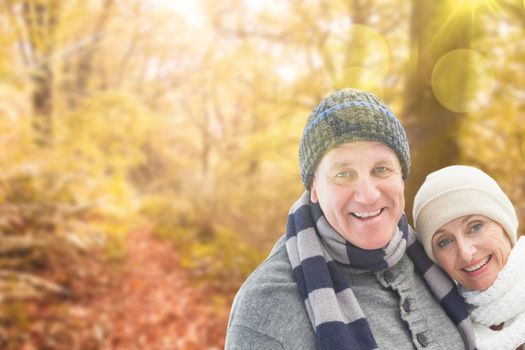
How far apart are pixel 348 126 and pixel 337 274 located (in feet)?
2.05

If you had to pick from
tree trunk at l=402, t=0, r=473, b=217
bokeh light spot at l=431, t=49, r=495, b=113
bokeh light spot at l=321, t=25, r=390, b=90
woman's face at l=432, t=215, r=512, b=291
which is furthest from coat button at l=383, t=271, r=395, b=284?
bokeh light spot at l=321, t=25, r=390, b=90

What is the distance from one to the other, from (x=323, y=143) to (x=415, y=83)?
2593 mm

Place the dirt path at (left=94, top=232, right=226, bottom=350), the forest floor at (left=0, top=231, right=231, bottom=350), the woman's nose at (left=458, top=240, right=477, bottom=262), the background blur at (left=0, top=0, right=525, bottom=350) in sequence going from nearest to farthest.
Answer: the woman's nose at (left=458, top=240, right=477, bottom=262) < the background blur at (left=0, top=0, right=525, bottom=350) < the forest floor at (left=0, top=231, right=231, bottom=350) < the dirt path at (left=94, top=232, right=226, bottom=350)

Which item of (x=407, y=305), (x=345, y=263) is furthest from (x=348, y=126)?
(x=407, y=305)

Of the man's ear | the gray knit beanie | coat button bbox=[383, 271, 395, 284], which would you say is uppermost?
the gray knit beanie

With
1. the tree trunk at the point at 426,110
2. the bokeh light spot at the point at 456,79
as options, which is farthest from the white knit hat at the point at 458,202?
the bokeh light spot at the point at 456,79

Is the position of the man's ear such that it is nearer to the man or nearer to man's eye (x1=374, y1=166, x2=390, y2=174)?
the man

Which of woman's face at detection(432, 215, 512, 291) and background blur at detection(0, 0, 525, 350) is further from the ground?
background blur at detection(0, 0, 525, 350)

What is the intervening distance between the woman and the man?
18 cm

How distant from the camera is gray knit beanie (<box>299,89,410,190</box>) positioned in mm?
1786

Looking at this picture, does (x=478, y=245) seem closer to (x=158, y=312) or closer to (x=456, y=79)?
(x=456, y=79)

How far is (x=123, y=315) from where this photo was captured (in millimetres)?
6371

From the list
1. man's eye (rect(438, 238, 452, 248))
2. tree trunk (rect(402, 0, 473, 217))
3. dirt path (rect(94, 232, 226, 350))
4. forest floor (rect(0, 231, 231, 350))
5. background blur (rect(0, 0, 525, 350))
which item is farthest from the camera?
dirt path (rect(94, 232, 226, 350))

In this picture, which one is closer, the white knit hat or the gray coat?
the gray coat
